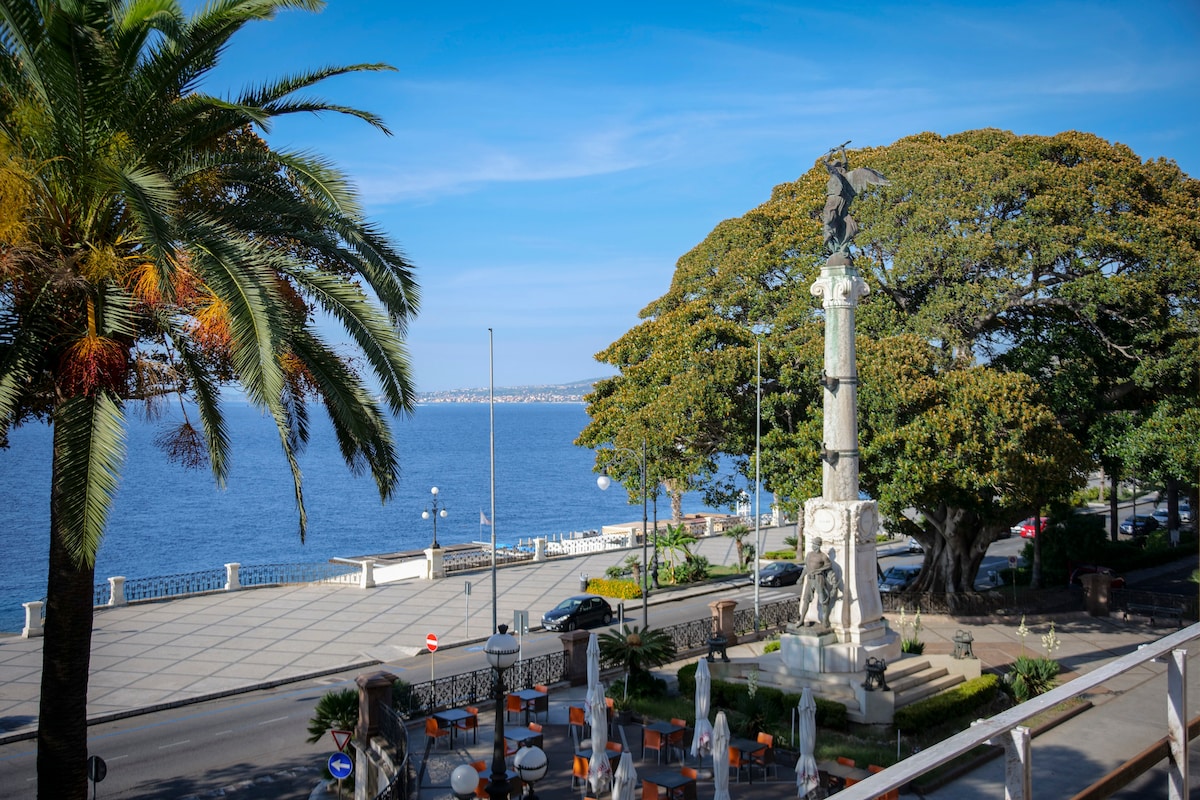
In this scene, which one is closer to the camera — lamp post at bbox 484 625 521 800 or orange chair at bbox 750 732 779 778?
lamp post at bbox 484 625 521 800

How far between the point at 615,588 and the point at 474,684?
15.8 metres

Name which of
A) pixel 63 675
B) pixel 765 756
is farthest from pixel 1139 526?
pixel 63 675

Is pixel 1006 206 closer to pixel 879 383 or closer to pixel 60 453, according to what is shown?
pixel 879 383

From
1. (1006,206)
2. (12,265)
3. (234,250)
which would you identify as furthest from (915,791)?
(1006,206)

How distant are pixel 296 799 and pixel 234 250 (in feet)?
35.1

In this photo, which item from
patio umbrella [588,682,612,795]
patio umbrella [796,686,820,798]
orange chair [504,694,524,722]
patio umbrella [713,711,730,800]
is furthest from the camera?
orange chair [504,694,524,722]

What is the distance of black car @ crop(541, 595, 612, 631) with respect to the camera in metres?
31.0

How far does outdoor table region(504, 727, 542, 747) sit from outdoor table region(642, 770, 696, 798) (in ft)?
9.12

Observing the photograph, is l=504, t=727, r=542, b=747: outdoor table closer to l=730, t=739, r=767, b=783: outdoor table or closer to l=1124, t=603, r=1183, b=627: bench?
l=730, t=739, r=767, b=783: outdoor table

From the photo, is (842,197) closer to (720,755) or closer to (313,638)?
(720,755)

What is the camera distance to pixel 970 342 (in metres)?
Result: 31.4

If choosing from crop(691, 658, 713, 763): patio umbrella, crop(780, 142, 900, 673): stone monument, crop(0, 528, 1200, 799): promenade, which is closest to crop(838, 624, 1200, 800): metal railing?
crop(0, 528, 1200, 799): promenade

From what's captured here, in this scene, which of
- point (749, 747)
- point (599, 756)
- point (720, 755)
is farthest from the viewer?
point (749, 747)

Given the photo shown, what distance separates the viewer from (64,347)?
10.8 m
